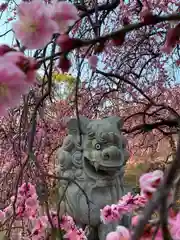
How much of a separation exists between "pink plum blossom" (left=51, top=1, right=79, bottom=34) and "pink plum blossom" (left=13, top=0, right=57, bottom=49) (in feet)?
0.08

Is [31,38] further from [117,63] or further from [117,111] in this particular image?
[117,111]

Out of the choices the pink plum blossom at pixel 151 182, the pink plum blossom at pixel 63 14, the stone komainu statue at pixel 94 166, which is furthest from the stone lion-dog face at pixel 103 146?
the pink plum blossom at pixel 151 182

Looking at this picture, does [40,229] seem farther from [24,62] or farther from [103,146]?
[24,62]

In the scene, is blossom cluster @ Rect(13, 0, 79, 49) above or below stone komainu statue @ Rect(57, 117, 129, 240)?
above

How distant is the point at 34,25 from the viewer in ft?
2.10

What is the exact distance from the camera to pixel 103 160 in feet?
6.50

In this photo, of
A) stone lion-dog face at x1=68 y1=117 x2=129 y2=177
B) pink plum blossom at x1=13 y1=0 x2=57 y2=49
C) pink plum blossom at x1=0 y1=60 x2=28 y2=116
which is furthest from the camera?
stone lion-dog face at x1=68 y1=117 x2=129 y2=177

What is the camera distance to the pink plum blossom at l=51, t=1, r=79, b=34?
0.68 meters

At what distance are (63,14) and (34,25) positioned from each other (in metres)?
0.06

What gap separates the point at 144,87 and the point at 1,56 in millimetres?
3048

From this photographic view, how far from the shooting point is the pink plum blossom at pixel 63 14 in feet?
2.22

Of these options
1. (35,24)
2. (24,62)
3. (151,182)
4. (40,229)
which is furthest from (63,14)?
(40,229)

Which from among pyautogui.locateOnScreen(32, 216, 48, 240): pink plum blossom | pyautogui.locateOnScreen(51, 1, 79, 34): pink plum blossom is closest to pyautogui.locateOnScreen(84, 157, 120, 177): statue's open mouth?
pyautogui.locateOnScreen(32, 216, 48, 240): pink plum blossom

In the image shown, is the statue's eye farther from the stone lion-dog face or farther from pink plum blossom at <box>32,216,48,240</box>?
pink plum blossom at <box>32,216,48,240</box>
